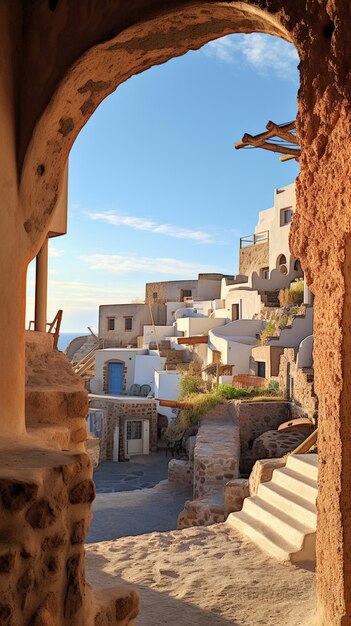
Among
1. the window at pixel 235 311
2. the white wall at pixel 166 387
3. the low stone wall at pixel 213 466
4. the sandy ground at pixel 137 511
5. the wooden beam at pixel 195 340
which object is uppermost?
the window at pixel 235 311

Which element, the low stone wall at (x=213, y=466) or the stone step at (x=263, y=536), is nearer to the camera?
Result: the stone step at (x=263, y=536)

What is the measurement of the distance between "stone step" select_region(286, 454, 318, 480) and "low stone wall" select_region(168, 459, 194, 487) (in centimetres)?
683

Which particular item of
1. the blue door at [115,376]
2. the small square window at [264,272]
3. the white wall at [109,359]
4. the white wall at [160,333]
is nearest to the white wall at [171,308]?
the white wall at [160,333]

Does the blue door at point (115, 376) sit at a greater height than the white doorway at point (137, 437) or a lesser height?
greater

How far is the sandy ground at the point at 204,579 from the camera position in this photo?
13.7 ft

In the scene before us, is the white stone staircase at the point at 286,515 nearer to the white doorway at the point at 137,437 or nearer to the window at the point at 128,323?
the white doorway at the point at 137,437

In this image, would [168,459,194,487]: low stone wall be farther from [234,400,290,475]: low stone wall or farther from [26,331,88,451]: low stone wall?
[26,331,88,451]: low stone wall

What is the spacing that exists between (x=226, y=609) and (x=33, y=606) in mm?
2622

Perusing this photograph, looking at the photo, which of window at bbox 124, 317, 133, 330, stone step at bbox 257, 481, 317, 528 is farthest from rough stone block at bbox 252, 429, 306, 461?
window at bbox 124, 317, 133, 330

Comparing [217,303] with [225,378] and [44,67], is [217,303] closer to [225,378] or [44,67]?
[225,378]

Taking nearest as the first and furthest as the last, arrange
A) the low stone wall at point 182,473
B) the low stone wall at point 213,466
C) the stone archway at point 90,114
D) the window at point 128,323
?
the stone archway at point 90,114 → the low stone wall at point 213,466 → the low stone wall at point 182,473 → the window at point 128,323

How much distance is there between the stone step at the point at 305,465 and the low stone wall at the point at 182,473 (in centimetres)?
683

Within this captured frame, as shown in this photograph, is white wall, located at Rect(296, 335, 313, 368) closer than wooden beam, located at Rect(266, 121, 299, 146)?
No

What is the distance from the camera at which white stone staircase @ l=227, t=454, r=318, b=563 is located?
530 centimetres
